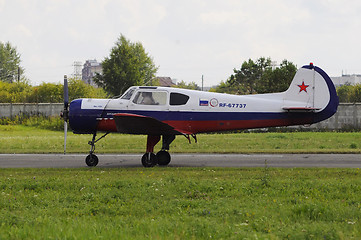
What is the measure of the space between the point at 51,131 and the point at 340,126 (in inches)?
893

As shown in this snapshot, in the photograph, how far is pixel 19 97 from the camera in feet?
180

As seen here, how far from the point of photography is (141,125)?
52.9ft

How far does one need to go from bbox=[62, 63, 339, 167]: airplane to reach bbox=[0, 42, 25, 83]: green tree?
98.9 meters

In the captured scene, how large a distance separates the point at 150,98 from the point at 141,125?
1.12 metres

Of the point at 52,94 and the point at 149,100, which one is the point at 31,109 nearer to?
the point at 52,94

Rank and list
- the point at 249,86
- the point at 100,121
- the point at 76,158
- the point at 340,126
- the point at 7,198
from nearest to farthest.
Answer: the point at 7,198
the point at 100,121
the point at 76,158
the point at 340,126
the point at 249,86

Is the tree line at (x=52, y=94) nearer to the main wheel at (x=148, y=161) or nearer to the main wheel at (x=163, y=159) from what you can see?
the main wheel at (x=163, y=159)

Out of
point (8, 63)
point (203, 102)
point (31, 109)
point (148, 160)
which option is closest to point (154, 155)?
point (148, 160)

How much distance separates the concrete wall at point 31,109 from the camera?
140 ft

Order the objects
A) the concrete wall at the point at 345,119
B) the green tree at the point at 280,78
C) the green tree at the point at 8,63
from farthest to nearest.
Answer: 1. the green tree at the point at 8,63
2. the green tree at the point at 280,78
3. the concrete wall at the point at 345,119

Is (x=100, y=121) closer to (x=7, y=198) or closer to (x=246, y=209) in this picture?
(x=7, y=198)

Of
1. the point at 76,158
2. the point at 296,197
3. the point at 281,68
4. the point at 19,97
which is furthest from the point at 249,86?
the point at 296,197

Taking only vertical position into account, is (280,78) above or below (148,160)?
above

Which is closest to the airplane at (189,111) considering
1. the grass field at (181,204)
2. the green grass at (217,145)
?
the grass field at (181,204)
